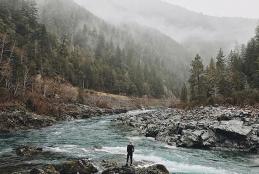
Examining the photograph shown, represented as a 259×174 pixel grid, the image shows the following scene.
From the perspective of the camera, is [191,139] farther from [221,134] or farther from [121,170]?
[121,170]

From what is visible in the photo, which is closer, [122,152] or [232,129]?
[122,152]

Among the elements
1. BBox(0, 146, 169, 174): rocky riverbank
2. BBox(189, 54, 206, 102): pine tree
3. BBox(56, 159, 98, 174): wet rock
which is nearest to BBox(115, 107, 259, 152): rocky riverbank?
BBox(0, 146, 169, 174): rocky riverbank

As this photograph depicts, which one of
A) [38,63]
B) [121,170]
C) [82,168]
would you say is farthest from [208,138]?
[38,63]

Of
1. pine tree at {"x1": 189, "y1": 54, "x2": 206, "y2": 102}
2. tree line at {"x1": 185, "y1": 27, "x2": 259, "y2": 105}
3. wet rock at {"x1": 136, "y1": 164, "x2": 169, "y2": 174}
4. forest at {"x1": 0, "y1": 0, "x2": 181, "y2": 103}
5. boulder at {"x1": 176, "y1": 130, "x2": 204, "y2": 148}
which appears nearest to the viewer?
wet rock at {"x1": 136, "y1": 164, "x2": 169, "y2": 174}

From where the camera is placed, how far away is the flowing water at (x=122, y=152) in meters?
37.6

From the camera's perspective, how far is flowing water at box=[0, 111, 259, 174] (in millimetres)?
37625

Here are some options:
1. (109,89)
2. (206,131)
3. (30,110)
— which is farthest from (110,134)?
(109,89)

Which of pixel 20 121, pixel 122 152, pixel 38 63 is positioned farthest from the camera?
pixel 38 63

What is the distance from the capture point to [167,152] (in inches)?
1768

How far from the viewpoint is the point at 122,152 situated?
145 ft

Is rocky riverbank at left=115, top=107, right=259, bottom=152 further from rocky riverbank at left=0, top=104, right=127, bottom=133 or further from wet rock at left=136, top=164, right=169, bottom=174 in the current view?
rocky riverbank at left=0, top=104, right=127, bottom=133

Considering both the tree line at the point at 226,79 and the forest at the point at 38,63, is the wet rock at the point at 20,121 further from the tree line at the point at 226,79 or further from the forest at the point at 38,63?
the tree line at the point at 226,79

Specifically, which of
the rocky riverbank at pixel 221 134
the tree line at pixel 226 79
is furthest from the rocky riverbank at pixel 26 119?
the tree line at pixel 226 79

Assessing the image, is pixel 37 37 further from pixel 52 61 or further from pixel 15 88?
pixel 15 88
